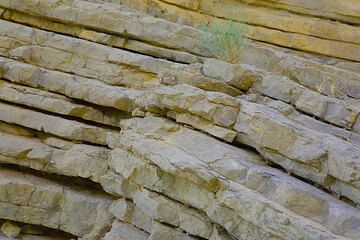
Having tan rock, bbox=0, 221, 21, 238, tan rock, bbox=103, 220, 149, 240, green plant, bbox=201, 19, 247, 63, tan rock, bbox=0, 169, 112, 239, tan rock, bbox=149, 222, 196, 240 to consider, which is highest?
green plant, bbox=201, 19, 247, 63

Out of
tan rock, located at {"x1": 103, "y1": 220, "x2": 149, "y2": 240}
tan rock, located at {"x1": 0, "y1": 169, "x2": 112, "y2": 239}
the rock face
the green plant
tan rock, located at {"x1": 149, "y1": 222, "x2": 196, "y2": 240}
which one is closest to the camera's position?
the rock face

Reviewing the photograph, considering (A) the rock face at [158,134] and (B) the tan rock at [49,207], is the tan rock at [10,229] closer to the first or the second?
(A) the rock face at [158,134]

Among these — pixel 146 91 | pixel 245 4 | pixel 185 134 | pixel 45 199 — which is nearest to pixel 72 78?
pixel 146 91

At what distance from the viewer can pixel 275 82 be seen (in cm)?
711

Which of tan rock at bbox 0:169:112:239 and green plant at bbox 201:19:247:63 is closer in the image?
tan rock at bbox 0:169:112:239

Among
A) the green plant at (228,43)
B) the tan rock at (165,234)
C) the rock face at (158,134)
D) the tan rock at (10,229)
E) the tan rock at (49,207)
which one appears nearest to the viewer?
the rock face at (158,134)

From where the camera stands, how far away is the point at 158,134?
6496 mm

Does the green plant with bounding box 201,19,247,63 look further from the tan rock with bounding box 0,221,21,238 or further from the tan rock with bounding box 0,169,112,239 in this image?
the tan rock with bounding box 0,221,21,238

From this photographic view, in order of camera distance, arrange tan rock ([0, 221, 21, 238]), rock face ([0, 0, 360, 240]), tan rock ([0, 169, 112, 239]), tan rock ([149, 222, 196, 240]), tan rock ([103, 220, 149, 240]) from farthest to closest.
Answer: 1. tan rock ([0, 221, 21, 238])
2. tan rock ([0, 169, 112, 239])
3. tan rock ([103, 220, 149, 240])
4. tan rock ([149, 222, 196, 240])
5. rock face ([0, 0, 360, 240])

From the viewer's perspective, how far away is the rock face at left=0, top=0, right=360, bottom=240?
17.2 feet

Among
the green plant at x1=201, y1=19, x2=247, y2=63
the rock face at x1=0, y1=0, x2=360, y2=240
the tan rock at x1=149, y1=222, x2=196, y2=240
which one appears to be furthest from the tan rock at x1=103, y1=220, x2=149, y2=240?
the green plant at x1=201, y1=19, x2=247, y2=63

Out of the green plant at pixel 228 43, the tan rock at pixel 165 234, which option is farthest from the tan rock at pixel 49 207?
the green plant at pixel 228 43

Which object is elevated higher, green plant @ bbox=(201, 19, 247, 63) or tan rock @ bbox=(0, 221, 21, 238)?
green plant @ bbox=(201, 19, 247, 63)

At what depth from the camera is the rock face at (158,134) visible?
206 inches
